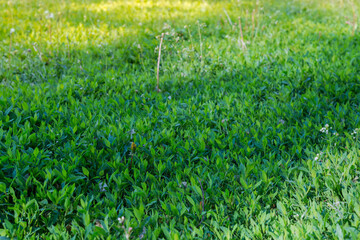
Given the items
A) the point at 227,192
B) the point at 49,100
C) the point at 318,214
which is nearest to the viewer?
the point at 318,214

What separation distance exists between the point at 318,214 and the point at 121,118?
7.37ft

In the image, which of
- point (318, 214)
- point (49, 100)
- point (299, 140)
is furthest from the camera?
point (49, 100)

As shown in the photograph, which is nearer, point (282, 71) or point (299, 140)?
point (299, 140)

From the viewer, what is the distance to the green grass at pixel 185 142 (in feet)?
7.46

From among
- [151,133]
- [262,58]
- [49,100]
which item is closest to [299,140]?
[151,133]

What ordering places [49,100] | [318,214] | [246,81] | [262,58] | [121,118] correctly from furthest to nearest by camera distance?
[262,58] < [246,81] < [49,100] < [121,118] < [318,214]

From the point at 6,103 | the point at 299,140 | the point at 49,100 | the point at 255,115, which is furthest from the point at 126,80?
the point at 299,140

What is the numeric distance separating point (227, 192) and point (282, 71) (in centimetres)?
275

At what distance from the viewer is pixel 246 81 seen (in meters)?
4.56

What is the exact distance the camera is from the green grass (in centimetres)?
227

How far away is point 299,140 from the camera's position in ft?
10.6

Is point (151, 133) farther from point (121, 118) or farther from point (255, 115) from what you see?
point (255, 115)

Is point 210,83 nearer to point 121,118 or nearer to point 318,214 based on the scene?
point 121,118

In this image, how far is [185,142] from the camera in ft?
10.4
